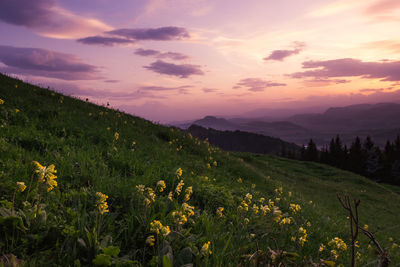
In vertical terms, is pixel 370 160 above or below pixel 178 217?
below

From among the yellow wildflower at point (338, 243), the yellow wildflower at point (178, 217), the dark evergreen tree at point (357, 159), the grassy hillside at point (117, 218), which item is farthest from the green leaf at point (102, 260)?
the dark evergreen tree at point (357, 159)

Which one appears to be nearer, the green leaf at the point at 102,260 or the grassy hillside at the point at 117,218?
the green leaf at the point at 102,260

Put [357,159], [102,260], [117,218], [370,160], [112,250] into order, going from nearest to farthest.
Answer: [102,260] → [112,250] → [117,218] → [370,160] → [357,159]

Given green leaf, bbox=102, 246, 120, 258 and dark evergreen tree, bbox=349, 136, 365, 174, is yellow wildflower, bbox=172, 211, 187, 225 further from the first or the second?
dark evergreen tree, bbox=349, 136, 365, 174

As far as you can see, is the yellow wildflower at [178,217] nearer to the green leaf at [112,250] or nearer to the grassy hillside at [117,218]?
the grassy hillside at [117,218]

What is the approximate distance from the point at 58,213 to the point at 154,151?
6261 mm

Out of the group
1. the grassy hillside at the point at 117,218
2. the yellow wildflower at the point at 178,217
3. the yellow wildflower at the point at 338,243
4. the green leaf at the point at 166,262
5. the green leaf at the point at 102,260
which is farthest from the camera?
the yellow wildflower at the point at 338,243

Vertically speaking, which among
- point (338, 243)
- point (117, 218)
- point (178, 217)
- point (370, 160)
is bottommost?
point (370, 160)

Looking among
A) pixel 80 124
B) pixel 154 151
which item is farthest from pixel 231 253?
pixel 80 124

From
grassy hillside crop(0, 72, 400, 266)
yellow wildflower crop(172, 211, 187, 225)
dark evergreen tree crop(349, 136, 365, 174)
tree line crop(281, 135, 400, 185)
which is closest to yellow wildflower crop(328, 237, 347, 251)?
grassy hillside crop(0, 72, 400, 266)

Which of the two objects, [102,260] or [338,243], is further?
[338,243]

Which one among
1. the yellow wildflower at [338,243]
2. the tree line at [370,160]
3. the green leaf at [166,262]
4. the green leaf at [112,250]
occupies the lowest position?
the tree line at [370,160]

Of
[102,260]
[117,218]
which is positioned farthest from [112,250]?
[117,218]

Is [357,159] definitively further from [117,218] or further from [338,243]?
[117,218]
